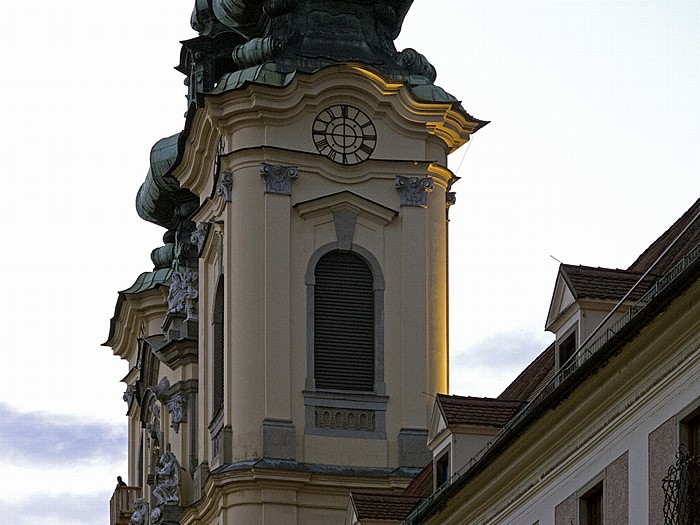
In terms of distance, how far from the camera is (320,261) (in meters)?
43.4

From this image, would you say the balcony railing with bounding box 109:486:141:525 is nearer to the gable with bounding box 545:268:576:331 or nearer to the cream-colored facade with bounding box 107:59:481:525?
the cream-colored facade with bounding box 107:59:481:525

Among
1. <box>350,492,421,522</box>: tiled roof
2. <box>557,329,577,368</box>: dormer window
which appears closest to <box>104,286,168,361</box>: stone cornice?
<box>350,492,421,522</box>: tiled roof

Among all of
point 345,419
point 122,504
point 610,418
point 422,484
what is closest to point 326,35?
point 345,419

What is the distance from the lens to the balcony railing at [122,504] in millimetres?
54656

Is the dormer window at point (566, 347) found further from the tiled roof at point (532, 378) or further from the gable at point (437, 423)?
the gable at point (437, 423)

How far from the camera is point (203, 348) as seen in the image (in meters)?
46.1

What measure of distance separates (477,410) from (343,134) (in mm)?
13798

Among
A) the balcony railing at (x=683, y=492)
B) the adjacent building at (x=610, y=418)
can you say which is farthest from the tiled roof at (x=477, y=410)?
the balcony railing at (x=683, y=492)

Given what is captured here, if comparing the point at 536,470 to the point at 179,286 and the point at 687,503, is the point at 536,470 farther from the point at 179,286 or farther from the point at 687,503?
the point at 179,286

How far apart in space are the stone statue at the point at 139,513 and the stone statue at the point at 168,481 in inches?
131

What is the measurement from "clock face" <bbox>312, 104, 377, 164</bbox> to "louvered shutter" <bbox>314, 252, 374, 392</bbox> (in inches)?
60.3

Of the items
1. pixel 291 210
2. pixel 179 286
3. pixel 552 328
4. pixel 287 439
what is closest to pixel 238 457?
pixel 287 439

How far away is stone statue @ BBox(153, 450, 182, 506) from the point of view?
4641cm

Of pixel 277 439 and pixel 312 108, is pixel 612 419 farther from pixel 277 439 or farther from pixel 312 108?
pixel 312 108
